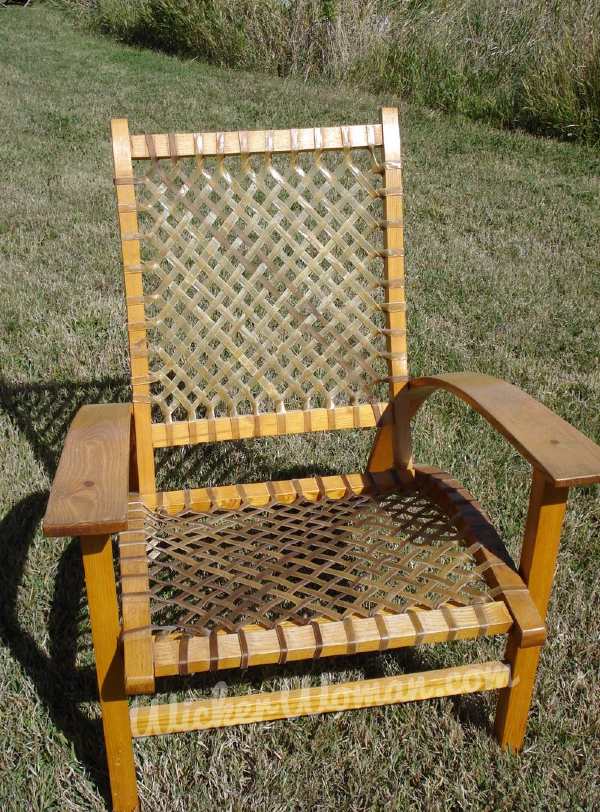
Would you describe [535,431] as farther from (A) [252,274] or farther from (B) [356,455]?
(B) [356,455]

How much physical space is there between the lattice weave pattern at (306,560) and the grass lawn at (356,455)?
1.15 ft

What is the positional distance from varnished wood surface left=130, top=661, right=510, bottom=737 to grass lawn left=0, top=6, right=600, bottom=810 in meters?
0.25

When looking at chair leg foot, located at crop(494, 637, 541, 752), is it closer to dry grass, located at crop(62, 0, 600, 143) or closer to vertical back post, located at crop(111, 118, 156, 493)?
vertical back post, located at crop(111, 118, 156, 493)

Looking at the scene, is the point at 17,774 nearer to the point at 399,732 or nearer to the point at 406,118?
the point at 399,732

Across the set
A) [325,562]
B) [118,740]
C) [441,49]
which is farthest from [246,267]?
Result: [441,49]

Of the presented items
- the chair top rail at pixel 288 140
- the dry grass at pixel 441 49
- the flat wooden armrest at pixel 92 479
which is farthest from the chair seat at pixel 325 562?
the dry grass at pixel 441 49

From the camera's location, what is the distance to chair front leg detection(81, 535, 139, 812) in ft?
4.46

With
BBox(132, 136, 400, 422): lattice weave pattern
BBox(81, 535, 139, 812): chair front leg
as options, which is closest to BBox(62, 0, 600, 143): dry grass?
BBox(132, 136, 400, 422): lattice weave pattern

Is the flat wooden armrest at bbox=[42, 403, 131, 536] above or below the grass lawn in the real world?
above

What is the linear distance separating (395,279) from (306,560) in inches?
29.1

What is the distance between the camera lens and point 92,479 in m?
1.38

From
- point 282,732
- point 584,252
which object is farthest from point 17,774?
point 584,252

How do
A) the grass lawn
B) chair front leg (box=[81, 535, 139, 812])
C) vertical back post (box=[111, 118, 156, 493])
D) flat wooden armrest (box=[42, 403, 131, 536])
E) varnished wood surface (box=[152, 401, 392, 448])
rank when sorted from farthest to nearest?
varnished wood surface (box=[152, 401, 392, 448]) → vertical back post (box=[111, 118, 156, 493]) → the grass lawn → chair front leg (box=[81, 535, 139, 812]) → flat wooden armrest (box=[42, 403, 131, 536])

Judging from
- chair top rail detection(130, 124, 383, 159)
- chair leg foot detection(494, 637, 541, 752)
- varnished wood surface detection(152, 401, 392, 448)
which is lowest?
chair leg foot detection(494, 637, 541, 752)
